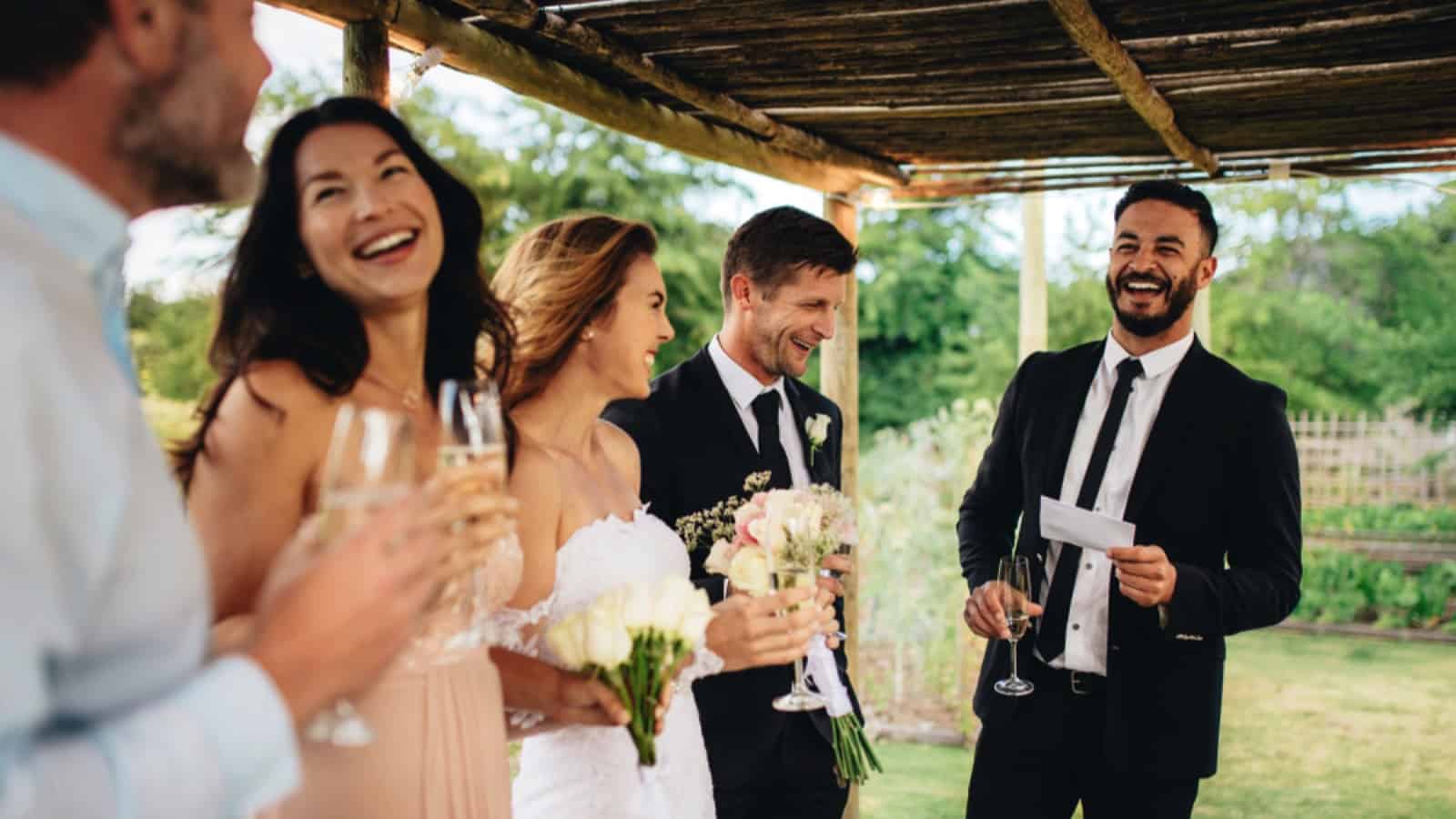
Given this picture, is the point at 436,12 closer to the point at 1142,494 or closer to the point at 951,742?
the point at 1142,494

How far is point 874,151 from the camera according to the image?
552 centimetres

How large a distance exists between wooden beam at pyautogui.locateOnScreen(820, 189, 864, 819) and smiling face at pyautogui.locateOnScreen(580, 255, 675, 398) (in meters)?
2.45

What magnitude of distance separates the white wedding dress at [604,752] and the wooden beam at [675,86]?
4.23 feet

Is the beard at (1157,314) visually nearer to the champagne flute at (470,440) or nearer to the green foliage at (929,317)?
the champagne flute at (470,440)

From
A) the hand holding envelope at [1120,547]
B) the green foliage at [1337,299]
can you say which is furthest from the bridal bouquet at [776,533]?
the green foliage at [1337,299]

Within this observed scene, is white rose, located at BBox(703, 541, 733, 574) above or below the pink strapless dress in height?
above

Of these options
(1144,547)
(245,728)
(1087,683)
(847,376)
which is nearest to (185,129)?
(245,728)

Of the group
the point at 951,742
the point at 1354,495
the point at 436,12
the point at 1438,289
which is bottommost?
the point at 951,742

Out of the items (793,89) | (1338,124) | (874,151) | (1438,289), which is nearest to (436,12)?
(793,89)

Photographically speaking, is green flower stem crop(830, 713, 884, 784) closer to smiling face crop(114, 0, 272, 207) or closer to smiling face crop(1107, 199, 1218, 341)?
smiling face crop(1107, 199, 1218, 341)

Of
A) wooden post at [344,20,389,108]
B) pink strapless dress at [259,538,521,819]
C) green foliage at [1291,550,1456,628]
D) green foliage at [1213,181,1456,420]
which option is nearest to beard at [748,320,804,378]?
wooden post at [344,20,389,108]

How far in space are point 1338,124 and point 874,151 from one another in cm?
180

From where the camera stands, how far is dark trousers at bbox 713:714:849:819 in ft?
12.0

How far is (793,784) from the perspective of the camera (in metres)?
3.71
